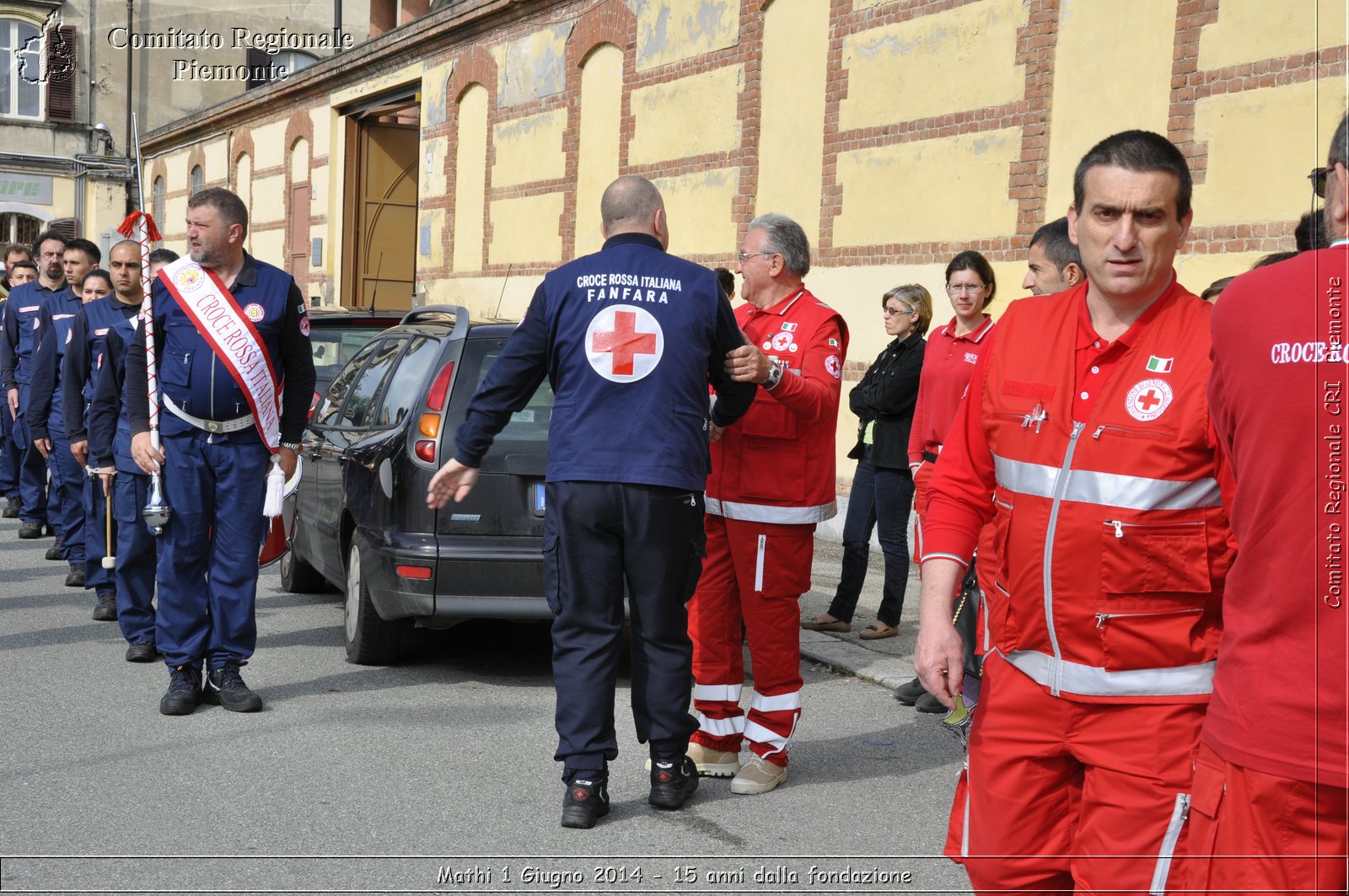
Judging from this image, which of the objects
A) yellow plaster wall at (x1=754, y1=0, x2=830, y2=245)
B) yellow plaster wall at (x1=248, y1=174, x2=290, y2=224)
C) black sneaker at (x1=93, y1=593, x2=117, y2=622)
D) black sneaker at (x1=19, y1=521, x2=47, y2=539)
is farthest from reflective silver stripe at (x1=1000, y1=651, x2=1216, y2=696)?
yellow plaster wall at (x1=248, y1=174, x2=290, y2=224)

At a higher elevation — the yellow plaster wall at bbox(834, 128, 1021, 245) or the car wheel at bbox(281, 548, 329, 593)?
the yellow plaster wall at bbox(834, 128, 1021, 245)

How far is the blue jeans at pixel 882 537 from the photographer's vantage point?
27.0 feet

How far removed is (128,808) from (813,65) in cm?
1006

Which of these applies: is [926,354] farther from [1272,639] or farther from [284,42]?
[284,42]

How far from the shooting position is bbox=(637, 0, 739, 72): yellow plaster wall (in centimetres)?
1455

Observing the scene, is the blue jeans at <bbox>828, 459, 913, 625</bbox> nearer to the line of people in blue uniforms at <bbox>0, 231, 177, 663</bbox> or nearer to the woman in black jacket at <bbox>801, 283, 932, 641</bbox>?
the woman in black jacket at <bbox>801, 283, 932, 641</bbox>

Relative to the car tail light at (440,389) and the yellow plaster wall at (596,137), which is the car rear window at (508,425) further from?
the yellow plaster wall at (596,137)

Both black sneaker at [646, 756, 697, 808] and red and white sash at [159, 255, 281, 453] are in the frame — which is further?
red and white sash at [159, 255, 281, 453]

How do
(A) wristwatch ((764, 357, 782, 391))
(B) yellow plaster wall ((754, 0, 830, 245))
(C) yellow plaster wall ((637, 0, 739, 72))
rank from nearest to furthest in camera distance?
(A) wristwatch ((764, 357, 782, 391)) → (B) yellow plaster wall ((754, 0, 830, 245)) → (C) yellow plaster wall ((637, 0, 739, 72))

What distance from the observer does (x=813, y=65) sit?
43.5 ft

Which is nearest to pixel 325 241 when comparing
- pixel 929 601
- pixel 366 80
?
pixel 366 80

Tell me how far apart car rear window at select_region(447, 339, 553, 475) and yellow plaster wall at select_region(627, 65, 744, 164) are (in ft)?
26.2

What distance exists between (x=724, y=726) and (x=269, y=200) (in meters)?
25.3

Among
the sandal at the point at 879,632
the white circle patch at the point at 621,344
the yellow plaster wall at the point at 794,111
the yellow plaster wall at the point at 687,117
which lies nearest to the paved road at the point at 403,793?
the sandal at the point at 879,632
